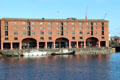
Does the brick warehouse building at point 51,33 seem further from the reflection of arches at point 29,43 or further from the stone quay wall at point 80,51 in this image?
the stone quay wall at point 80,51

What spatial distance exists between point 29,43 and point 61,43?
2068cm

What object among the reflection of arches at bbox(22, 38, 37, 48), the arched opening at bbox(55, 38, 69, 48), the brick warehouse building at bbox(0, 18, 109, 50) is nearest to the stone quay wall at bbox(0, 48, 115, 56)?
the brick warehouse building at bbox(0, 18, 109, 50)

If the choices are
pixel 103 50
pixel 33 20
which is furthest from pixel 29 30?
pixel 103 50

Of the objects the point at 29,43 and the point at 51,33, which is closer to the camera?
the point at 51,33

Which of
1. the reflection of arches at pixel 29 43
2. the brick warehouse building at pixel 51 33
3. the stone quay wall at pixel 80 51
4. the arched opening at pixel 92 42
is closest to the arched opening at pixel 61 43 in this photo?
the brick warehouse building at pixel 51 33

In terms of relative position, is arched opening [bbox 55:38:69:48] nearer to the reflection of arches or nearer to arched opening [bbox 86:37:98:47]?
the reflection of arches

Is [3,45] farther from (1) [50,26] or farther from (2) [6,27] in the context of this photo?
(1) [50,26]

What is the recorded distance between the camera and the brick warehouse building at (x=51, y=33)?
438 ft

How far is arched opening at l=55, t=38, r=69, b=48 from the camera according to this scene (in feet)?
472

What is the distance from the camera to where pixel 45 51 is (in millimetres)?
127062

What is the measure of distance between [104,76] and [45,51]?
245ft

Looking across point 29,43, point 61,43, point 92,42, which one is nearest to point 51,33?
point 61,43

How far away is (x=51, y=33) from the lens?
139 m

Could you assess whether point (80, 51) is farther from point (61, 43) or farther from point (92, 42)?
point (92, 42)
